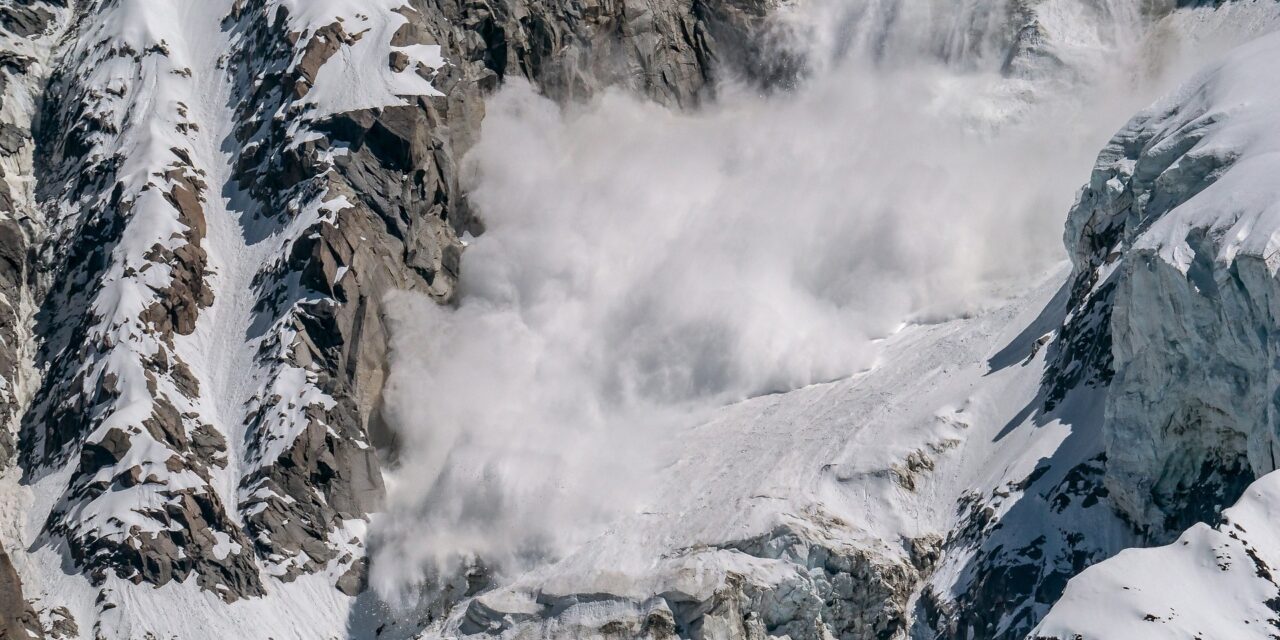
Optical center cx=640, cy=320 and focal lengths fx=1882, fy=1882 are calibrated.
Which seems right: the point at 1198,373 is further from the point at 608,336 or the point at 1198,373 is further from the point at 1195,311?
the point at 608,336

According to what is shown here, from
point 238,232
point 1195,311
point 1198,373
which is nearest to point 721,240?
point 238,232

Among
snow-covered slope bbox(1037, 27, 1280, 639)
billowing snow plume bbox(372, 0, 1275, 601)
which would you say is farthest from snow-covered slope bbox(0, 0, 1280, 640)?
billowing snow plume bbox(372, 0, 1275, 601)

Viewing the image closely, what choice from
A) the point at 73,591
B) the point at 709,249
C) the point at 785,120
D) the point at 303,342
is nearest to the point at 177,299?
the point at 303,342

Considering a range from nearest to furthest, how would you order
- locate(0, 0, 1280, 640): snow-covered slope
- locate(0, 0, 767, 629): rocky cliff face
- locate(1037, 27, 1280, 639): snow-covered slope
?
locate(1037, 27, 1280, 639): snow-covered slope < locate(0, 0, 1280, 640): snow-covered slope < locate(0, 0, 767, 629): rocky cliff face

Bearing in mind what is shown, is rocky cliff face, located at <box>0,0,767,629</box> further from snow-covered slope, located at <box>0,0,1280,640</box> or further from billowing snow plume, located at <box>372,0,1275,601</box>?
billowing snow plume, located at <box>372,0,1275,601</box>

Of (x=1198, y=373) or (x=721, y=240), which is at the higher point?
(x=1198, y=373)

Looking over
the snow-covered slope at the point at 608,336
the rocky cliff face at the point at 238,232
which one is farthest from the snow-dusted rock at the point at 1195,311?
the rocky cliff face at the point at 238,232

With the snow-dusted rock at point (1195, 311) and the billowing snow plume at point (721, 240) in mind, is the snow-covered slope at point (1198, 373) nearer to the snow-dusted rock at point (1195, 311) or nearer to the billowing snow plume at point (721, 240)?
the snow-dusted rock at point (1195, 311)

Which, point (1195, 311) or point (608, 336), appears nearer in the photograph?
point (1195, 311)

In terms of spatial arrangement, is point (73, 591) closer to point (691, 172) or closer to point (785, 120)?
point (691, 172)

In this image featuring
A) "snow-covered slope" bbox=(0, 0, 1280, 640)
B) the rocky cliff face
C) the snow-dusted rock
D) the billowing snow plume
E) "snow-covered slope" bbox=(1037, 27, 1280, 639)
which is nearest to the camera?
"snow-covered slope" bbox=(1037, 27, 1280, 639)
